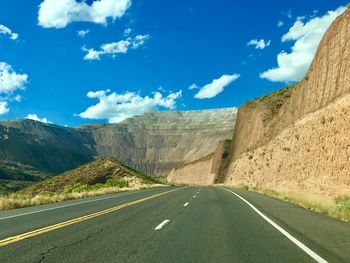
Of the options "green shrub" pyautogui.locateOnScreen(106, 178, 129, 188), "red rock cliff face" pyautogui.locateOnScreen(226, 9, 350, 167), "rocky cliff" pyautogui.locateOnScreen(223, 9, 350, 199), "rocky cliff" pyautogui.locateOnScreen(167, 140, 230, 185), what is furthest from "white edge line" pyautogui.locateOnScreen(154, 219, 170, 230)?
"rocky cliff" pyautogui.locateOnScreen(167, 140, 230, 185)

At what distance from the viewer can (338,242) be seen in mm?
9477

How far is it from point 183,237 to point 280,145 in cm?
4331

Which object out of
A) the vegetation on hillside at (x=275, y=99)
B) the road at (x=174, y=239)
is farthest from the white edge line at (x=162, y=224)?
the vegetation on hillside at (x=275, y=99)

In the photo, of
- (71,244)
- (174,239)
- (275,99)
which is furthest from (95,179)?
(71,244)

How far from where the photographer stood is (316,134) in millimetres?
36875

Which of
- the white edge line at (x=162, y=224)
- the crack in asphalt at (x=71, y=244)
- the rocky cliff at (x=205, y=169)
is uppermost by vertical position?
the rocky cliff at (x=205, y=169)

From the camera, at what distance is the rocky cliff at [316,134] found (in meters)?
30.3

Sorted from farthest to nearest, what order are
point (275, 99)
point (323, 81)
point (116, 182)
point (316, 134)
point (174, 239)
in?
1. point (275, 99)
2. point (116, 182)
3. point (323, 81)
4. point (316, 134)
5. point (174, 239)

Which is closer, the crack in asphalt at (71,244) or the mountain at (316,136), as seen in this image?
the crack in asphalt at (71,244)

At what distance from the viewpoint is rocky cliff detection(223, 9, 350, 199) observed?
1195 inches

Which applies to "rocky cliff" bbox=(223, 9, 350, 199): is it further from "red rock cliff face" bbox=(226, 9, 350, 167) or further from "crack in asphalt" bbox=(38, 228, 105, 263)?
"crack in asphalt" bbox=(38, 228, 105, 263)

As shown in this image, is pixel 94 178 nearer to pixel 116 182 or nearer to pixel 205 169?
pixel 116 182

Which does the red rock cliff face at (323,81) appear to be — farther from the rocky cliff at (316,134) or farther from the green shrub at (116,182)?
the green shrub at (116,182)

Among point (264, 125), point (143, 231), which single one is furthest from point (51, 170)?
point (143, 231)
